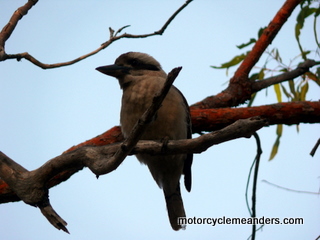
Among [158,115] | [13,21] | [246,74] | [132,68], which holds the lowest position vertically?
[158,115]

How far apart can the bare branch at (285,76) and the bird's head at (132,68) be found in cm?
82

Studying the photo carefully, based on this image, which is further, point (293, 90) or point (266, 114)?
point (293, 90)

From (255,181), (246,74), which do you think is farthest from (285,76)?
(255,181)

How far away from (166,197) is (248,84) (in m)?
1.10

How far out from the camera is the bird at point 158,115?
3143 millimetres

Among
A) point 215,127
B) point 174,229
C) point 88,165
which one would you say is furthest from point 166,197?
point 88,165

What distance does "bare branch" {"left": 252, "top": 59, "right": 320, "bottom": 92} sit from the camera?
391 centimetres

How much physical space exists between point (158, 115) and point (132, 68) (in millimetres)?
581

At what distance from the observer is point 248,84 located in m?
3.97

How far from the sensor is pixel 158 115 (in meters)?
3.13

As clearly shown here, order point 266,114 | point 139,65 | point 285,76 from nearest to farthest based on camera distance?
point 266,114 → point 139,65 → point 285,76

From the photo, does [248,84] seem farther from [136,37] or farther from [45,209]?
[45,209]

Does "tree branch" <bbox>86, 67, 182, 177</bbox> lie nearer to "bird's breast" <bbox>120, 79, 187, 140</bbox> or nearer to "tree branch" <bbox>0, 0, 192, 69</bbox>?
"tree branch" <bbox>0, 0, 192, 69</bbox>

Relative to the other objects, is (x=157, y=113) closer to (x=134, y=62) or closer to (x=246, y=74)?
(x=134, y=62)
